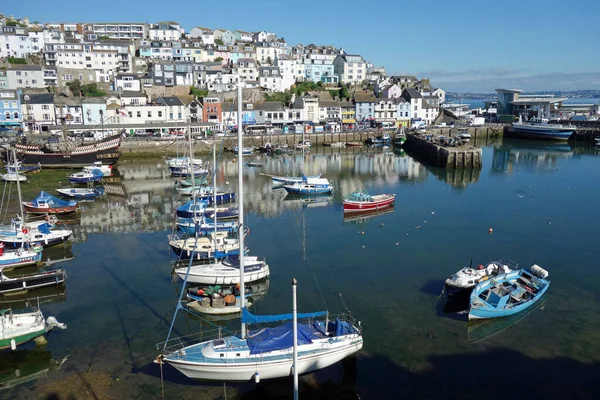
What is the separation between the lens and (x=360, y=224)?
3322 cm

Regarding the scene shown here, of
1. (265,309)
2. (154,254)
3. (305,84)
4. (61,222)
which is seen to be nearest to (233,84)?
(305,84)

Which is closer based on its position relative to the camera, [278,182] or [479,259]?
[479,259]

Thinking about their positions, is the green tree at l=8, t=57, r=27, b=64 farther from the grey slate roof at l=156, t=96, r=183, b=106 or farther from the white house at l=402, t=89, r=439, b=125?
the white house at l=402, t=89, r=439, b=125

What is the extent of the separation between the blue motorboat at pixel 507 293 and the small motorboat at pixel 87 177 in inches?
1499

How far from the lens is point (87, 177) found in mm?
44812

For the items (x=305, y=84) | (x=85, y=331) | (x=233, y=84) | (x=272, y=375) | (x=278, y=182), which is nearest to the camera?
(x=272, y=375)

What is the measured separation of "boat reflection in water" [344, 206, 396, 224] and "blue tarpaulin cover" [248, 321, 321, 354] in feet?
62.7

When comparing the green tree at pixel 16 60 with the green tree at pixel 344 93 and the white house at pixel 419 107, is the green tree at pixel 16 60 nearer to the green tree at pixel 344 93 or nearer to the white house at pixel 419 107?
the green tree at pixel 344 93

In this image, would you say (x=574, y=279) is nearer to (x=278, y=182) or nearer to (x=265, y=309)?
(x=265, y=309)

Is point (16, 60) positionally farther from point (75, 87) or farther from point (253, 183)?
point (253, 183)

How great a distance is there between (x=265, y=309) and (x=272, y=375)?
19.2 feet

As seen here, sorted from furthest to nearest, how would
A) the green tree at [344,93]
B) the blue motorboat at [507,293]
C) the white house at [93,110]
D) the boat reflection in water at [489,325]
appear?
the green tree at [344,93], the white house at [93,110], the blue motorboat at [507,293], the boat reflection in water at [489,325]

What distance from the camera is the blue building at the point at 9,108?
67.2 metres

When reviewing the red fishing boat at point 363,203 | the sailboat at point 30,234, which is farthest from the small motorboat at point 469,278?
the sailboat at point 30,234
